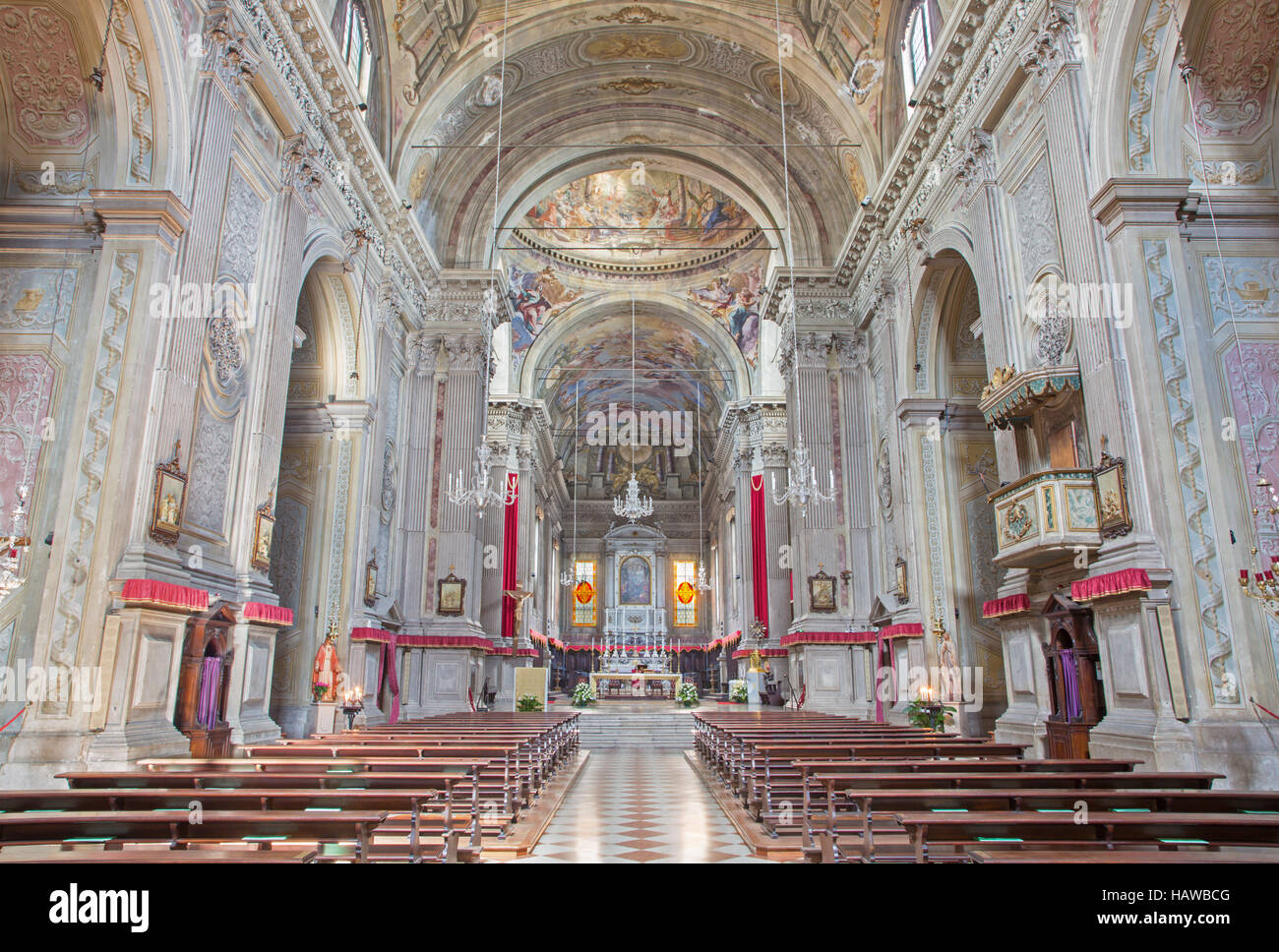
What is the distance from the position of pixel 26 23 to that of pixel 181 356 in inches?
147

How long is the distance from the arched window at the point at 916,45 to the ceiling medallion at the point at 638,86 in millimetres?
6421

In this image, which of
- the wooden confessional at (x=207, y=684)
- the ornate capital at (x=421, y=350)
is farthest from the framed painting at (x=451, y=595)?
the wooden confessional at (x=207, y=684)


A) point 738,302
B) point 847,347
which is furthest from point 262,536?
point 738,302

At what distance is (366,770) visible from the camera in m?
6.10

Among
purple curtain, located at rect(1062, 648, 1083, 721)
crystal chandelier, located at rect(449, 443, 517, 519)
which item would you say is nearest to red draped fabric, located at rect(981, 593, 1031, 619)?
purple curtain, located at rect(1062, 648, 1083, 721)

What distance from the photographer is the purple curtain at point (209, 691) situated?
8.80 metres

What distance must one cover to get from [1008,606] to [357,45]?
1384cm

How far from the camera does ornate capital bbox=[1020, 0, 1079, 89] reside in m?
9.27

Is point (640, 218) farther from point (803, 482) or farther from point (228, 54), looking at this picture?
point (228, 54)

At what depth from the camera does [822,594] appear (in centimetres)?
1758

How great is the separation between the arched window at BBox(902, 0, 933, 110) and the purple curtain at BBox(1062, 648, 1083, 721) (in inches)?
360

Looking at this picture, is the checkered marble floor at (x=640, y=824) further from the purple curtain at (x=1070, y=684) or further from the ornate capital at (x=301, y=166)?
the ornate capital at (x=301, y=166)

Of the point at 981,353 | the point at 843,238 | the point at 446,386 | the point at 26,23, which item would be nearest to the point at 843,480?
the point at 981,353
